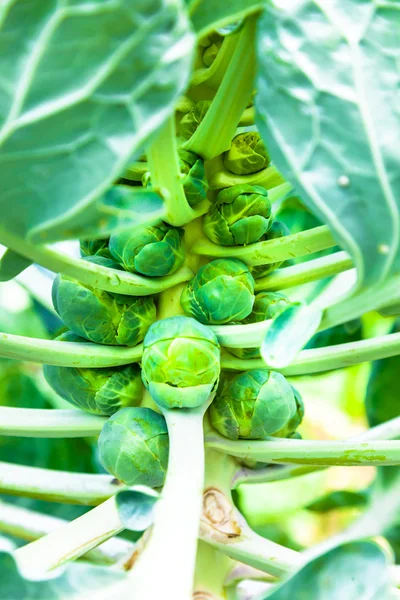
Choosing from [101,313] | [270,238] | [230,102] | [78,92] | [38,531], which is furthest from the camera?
[38,531]

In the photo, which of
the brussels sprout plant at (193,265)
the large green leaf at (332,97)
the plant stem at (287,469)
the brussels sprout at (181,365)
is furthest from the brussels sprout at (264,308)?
the large green leaf at (332,97)

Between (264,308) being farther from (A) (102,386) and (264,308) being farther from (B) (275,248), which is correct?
(A) (102,386)

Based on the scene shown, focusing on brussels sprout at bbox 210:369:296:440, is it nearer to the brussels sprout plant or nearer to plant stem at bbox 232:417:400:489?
the brussels sprout plant

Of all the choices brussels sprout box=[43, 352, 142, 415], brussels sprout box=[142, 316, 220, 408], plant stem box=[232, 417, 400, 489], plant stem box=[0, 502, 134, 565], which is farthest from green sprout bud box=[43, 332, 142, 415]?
plant stem box=[0, 502, 134, 565]

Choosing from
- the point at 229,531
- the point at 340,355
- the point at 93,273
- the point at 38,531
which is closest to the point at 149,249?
the point at 93,273

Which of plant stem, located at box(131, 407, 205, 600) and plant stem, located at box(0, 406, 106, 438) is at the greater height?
plant stem, located at box(131, 407, 205, 600)

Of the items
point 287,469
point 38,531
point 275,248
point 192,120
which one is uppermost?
point 192,120

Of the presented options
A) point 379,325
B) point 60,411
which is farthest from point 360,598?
point 379,325

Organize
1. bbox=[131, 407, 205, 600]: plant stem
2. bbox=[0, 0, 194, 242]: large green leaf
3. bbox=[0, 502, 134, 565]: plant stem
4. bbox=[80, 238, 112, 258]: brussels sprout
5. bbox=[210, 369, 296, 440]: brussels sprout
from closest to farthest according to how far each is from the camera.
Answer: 1. bbox=[0, 0, 194, 242]: large green leaf
2. bbox=[131, 407, 205, 600]: plant stem
3. bbox=[210, 369, 296, 440]: brussels sprout
4. bbox=[80, 238, 112, 258]: brussels sprout
5. bbox=[0, 502, 134, 565]: plant stem
